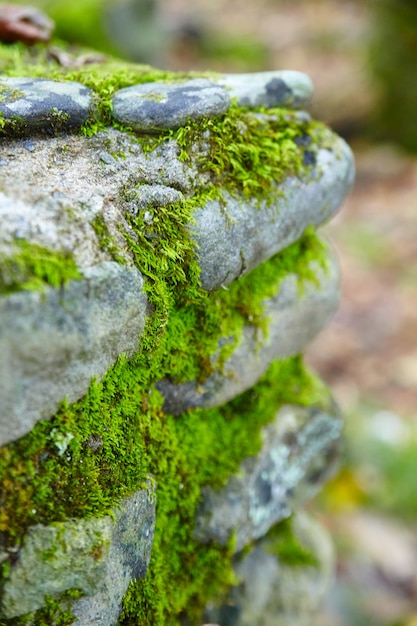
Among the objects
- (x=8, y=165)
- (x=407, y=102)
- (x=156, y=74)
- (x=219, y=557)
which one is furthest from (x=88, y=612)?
(x=407, y=102)

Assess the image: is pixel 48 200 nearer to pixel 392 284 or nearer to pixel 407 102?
pixel 392 284

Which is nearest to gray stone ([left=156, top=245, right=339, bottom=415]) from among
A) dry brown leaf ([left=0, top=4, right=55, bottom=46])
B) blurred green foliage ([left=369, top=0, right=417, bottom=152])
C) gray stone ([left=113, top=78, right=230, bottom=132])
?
gray stone ([left=113, top=78, right=230, bottom=132])

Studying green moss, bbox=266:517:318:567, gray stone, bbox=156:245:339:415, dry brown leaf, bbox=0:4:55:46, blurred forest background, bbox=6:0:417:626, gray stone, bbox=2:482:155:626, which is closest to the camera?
gray stone, bbox=2:482:155:626

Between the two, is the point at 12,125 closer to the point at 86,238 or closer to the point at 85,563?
the point at 86,238

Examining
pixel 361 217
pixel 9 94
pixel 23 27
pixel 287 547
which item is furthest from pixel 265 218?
pixel 361 217

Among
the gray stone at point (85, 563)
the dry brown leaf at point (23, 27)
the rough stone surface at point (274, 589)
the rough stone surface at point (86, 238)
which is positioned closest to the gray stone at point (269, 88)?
the rough stone surface at point (86, 238)

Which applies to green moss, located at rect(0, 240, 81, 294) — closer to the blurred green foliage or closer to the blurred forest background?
the blurred forest background
